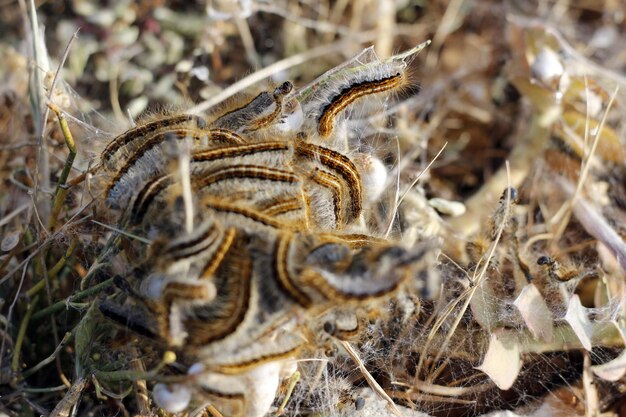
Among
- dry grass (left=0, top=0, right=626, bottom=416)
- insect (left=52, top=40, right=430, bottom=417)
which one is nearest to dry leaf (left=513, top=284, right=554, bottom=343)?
dry grass (left=0, top=0, right=626, bottom=416)

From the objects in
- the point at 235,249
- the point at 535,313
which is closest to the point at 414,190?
the point at 535,313

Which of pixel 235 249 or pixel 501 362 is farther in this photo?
pixel 501 362

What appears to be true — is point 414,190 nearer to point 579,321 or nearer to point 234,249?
point 579,321

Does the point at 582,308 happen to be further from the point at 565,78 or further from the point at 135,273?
the point at 135,273

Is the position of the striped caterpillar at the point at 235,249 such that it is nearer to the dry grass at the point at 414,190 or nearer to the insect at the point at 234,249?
the insect at the point at 234,249

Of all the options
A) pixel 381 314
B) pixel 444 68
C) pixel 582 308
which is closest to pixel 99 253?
A: pixel 381 314

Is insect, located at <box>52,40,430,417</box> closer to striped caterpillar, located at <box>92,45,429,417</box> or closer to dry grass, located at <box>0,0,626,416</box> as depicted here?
striped caterpillar, located at <box>92,45,429,417</box>

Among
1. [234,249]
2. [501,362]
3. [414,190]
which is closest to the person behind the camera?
[234,249]

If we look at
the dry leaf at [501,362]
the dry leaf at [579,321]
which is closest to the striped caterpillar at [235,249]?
the dry leaf at [501,362]
